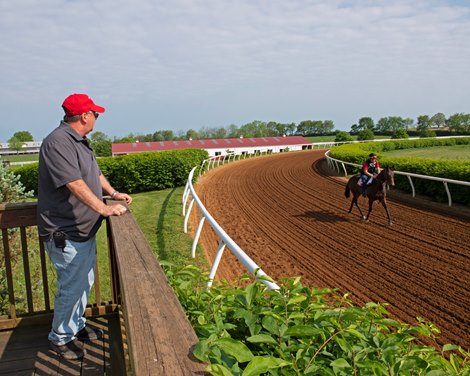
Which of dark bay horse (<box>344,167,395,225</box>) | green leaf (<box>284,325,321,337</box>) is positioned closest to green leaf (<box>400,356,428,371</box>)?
green leaf (<box>284,325,321,337</box>)

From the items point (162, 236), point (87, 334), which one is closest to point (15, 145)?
point (162, 236)

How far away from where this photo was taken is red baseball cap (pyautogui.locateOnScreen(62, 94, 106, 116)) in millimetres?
2730

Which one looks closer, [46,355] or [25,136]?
[46,355]

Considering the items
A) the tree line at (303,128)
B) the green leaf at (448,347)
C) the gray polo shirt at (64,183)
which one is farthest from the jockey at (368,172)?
the tree line at (303,128)

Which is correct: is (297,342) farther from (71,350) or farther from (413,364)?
(71,350)

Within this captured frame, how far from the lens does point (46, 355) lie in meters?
2.78

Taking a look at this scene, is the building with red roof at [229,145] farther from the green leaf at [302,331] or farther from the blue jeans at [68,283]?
the green leaf at [302,331]

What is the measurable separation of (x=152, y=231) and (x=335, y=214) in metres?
4.98

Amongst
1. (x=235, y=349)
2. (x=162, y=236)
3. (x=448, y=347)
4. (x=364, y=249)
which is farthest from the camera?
(x=162, y=236)

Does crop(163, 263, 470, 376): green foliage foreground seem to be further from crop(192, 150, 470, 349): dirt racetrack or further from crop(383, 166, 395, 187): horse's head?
crop(383, 166, 395, 187): horse's head

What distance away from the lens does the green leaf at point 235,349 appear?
3.99ft

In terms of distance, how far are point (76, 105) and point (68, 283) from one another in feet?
4.02

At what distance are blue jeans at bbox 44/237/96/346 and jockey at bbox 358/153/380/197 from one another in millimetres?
8639

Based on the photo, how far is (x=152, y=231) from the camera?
30.7 ft
